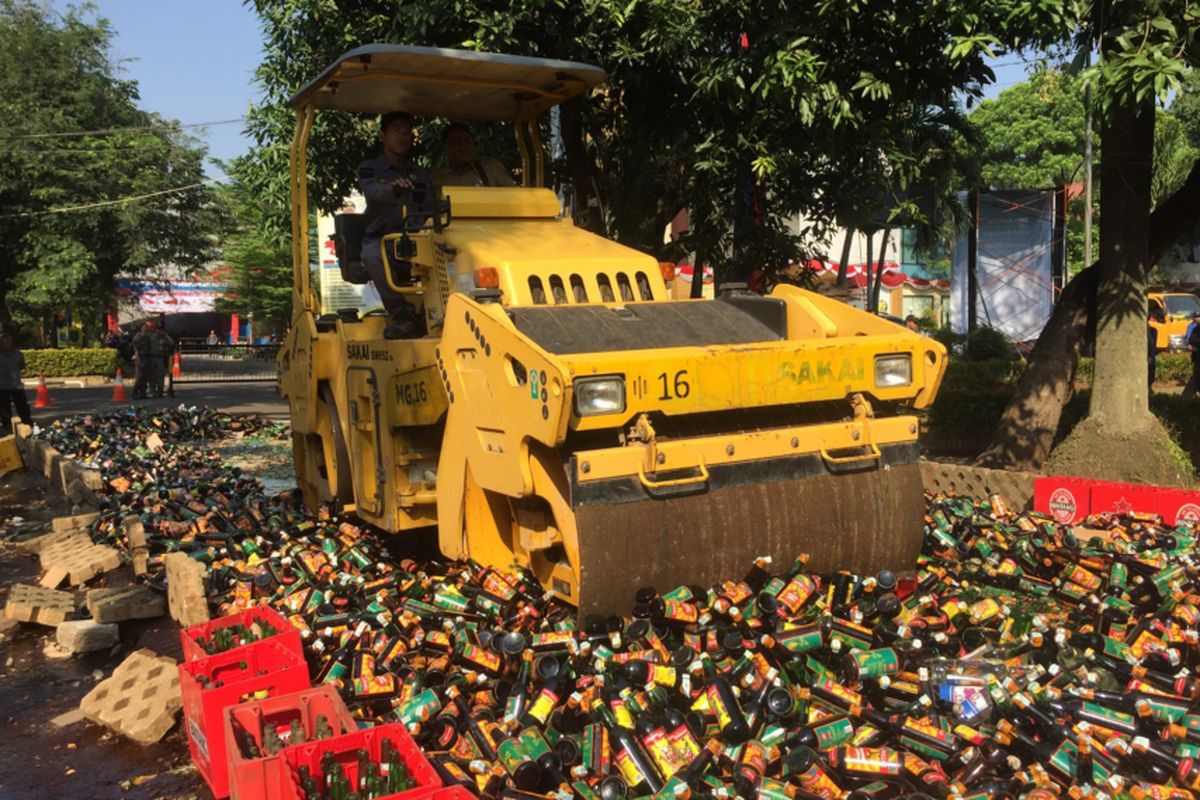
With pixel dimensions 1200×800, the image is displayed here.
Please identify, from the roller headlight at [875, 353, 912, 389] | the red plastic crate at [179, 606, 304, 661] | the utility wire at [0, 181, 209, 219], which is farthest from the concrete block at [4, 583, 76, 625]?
the utility wire at [0, 181, 209, 219]

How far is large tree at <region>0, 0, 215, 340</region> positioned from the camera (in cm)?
3234

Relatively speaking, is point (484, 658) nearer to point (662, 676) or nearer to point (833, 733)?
point (662, 676)

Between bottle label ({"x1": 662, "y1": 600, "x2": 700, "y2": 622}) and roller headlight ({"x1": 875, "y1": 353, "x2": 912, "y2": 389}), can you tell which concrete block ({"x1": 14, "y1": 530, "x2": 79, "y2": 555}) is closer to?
bottle label ({"x1": 662, "y1": 600, "x2": 700, "y2": 622})

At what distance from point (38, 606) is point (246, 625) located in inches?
103

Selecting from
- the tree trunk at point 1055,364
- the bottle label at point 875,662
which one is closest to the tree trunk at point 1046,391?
the tree trunk at point 1055,364

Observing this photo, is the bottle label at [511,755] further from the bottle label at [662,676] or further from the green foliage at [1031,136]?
the green foliage at [1031,136]

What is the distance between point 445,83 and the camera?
7422mm

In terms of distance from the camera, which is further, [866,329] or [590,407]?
[866,329]

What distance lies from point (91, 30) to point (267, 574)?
33.8 meters

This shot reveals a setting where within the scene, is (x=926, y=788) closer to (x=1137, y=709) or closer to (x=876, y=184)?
(x=1137, y=709)

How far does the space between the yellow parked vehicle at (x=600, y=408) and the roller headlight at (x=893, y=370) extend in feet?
0.04

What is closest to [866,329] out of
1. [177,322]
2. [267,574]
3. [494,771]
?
[494,771]

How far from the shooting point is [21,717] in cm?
577

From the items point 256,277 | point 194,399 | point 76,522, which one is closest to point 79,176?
point 194,399
